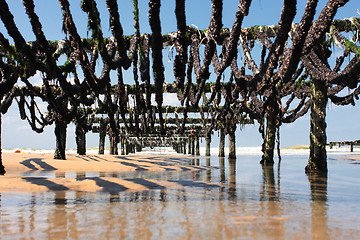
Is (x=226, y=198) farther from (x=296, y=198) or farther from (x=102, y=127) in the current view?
(x=102, y=127)

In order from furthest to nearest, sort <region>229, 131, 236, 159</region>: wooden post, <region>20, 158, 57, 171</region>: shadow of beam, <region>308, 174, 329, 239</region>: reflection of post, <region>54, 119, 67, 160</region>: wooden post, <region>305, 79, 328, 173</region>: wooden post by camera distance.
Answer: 1. <region>229, 131, 236, 159</region>: wooden post
2. <region>54, 119, 67, 160</region>: wooden post
3. <region>20, 158, 57, 171</region>: shadow of beam
4. <region>305, 79, 328, 173</region>: wooden post
5. <region>308, 174, 329, 239</region>: reflection of post

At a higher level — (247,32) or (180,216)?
(247,32)

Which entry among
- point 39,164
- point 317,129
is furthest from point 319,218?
point 39,164

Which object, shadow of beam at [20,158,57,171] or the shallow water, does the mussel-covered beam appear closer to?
shadow of beam at [20,158,57,171]

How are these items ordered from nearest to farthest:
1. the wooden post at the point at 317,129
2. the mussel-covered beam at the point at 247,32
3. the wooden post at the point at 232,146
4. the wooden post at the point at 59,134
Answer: the mussel-covered beam at the point at 247,32, the wooden post at the point at 317,129, the wooden post at the point at 59,134, the wooden post at the point at 232,146

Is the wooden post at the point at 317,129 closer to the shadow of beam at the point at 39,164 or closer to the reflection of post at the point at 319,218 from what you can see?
the reflection of post at the point at 319,218

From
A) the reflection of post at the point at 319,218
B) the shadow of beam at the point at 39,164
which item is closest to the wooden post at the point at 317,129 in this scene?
the reflection of post at the point at 319,218

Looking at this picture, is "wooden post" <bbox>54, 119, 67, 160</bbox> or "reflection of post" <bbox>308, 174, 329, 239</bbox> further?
"wooden post" <bbox>54, 119, 67, 160</bbox>

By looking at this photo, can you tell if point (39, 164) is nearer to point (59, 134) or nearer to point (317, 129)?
point (59, 134)

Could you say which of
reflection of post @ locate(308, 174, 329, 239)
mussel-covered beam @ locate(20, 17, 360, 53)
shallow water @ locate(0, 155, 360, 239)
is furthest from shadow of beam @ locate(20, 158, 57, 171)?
reflection of post @ locate(308, 174, 329, 239)

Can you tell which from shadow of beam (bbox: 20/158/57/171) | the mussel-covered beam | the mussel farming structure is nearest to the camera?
the mussel farming structure

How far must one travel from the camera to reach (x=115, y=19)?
5238 millimetres

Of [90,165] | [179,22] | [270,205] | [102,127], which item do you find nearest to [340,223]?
[270,205]

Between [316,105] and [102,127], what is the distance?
21893 millimetres
